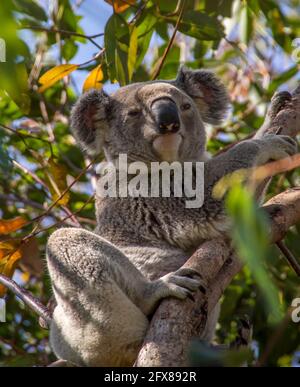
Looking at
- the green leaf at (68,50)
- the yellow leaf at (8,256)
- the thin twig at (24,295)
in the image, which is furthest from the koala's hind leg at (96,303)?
the green leaf at (68,50)

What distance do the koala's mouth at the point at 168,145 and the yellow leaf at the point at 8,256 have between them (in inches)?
35.9

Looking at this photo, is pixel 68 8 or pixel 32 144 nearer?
pixel 68 8

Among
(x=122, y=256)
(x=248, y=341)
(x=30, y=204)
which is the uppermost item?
(x=122, y=256)

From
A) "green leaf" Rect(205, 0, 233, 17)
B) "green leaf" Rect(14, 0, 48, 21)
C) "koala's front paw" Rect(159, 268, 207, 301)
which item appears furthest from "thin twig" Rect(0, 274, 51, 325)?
"green leaf" Rect(205, 0, 233, 17)

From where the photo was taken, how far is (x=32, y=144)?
504cm

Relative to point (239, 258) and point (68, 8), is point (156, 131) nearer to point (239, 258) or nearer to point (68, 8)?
point (239, 258)

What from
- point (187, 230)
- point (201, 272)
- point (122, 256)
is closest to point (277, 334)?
point (201, 272)

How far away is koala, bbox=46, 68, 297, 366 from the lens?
293 centimetres

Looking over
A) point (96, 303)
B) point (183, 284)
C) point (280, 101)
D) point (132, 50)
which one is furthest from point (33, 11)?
point (183, 284)

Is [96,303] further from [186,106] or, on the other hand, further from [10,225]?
[186,106]

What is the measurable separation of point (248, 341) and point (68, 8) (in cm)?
282

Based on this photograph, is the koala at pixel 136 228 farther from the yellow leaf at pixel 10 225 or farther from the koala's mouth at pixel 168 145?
the yellow leaf at pixel 10 225

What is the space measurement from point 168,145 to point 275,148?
0.58m
